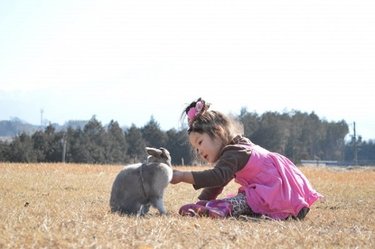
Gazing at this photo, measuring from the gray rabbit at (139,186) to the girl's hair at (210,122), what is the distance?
624 millimetres

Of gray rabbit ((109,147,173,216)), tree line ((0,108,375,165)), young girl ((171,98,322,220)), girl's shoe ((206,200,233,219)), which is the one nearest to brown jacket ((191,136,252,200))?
young girl ((171,98,322,220))

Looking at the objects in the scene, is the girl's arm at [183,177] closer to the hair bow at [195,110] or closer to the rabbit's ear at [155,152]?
the rabbit's ear at [155,152]

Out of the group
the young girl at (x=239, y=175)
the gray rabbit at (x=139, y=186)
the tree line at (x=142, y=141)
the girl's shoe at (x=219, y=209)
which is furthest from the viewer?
the tree line at (x=142, y=141)

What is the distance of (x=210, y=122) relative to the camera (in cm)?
596

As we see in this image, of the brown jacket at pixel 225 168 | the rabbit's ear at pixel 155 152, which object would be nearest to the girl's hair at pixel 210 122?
the brown jacket at pixel 225 168

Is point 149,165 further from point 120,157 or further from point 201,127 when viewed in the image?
point 120,157

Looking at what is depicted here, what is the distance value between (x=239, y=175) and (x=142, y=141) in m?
51.8

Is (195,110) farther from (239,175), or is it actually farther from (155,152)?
(239,175)

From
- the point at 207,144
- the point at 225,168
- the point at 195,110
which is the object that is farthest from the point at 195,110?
the point at 225,168

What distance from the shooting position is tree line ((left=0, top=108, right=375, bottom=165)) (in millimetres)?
47781

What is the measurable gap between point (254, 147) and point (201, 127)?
69cm

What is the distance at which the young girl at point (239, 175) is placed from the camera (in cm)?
571

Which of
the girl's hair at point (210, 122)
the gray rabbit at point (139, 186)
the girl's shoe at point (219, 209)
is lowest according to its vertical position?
the girl's shoe at point (219, 209)

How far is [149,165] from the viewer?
5.70m
